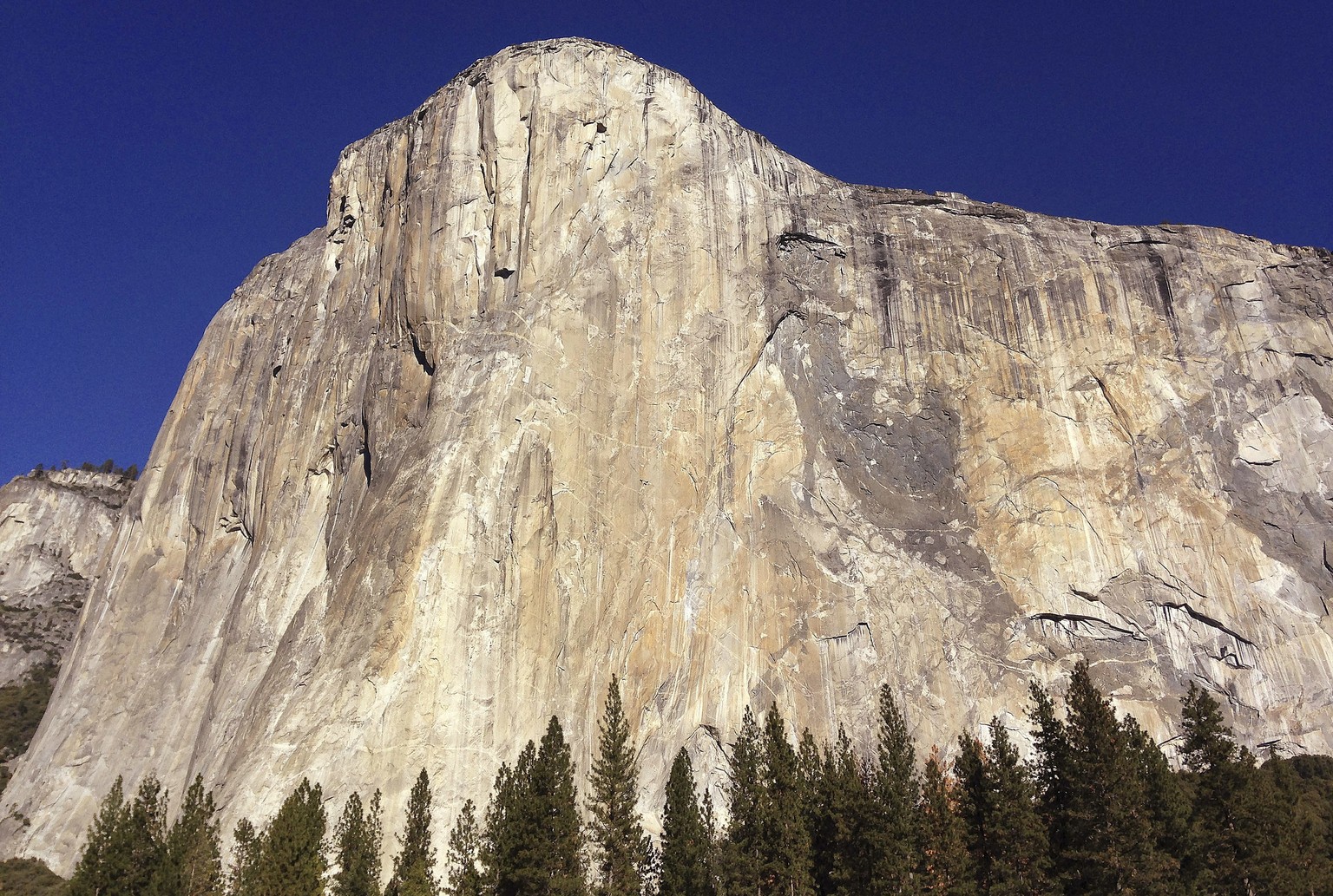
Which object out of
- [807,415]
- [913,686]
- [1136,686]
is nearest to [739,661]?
[913,686]

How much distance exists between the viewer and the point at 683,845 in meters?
31.5

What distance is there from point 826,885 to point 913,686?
637 inches

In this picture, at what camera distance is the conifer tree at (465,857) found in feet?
99.5

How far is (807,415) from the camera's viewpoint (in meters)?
50.7

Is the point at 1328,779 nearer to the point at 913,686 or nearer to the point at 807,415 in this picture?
the point at 913,686

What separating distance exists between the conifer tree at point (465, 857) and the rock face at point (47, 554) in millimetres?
60263

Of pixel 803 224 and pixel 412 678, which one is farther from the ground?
pixel 803 224

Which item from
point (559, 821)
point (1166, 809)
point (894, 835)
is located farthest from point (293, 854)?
point (1166, 809)

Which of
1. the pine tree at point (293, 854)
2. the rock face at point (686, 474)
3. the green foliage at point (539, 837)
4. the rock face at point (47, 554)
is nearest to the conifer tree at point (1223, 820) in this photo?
the rock face at point (686, 474)

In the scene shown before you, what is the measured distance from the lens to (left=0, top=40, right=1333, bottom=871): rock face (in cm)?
4194

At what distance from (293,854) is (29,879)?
24.5 meters

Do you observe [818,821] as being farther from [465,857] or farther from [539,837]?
[465,857]

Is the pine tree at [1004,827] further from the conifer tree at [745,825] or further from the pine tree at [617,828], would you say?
the pine tree at [617,828]

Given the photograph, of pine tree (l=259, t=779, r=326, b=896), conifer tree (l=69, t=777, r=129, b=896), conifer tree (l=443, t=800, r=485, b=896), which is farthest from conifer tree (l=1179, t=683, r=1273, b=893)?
conifer tree (l=69, t=777, r=129, b=896)
